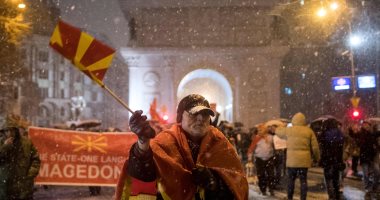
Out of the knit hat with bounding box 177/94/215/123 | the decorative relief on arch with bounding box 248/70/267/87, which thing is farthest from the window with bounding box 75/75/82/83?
the knit hat with bounding box 177/94/215/123

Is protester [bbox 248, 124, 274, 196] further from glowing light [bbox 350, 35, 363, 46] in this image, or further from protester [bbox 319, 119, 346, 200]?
glowing light [bbox 350, 35, 363, 46]

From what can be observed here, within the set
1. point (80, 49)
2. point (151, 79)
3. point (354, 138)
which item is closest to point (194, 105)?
point (80, 49)

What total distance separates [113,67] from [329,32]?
5174cm

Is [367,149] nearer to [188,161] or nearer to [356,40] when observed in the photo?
[188,161]

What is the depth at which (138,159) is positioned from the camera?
3.10 metres

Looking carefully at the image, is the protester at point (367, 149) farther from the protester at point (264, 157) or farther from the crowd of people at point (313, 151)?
the protester at point (264, 157)

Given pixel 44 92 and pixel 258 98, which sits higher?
pixel 44 92

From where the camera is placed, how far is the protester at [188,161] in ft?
10.3

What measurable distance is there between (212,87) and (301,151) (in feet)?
122

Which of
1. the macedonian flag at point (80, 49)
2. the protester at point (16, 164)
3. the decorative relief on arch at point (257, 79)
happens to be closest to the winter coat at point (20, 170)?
the protester at point (16, 164)

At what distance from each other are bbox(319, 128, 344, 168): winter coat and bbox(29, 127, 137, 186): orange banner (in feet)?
14.2

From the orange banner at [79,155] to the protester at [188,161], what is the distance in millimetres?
7620

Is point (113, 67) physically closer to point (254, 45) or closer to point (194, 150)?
point (254, 45)

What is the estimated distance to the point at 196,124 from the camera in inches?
135
